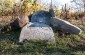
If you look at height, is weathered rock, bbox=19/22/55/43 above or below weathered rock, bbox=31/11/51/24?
below

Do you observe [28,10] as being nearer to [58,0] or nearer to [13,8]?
[13,8]

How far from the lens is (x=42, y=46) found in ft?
21.4

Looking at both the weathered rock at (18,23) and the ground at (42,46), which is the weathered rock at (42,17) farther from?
the ground at (42,46)

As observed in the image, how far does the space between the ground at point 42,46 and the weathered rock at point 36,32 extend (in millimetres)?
185

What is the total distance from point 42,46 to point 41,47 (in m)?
0.06

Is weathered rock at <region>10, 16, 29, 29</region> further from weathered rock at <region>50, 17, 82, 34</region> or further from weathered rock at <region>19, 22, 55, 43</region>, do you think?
weathered rock at <region>50, 17, 82, 34</region>

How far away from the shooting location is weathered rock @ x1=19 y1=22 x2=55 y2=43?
682 centimetres

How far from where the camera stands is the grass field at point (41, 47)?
6.21 metres

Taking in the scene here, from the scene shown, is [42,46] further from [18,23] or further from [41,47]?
[18,23]

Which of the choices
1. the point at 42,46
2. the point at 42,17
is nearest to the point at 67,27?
the point at 42,17

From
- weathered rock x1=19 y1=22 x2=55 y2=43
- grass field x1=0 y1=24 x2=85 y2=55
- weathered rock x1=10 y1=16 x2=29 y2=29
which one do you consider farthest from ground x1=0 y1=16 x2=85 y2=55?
weathered rock x1=10 y1=16 x2=29 y2=29

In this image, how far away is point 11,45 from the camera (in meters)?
6.51

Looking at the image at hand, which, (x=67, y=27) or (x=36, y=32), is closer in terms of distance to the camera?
(x=36, y=32)

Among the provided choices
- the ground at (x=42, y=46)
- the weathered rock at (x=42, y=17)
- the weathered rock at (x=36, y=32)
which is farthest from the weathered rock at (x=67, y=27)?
the weathered rock at (x=42, y=17)
